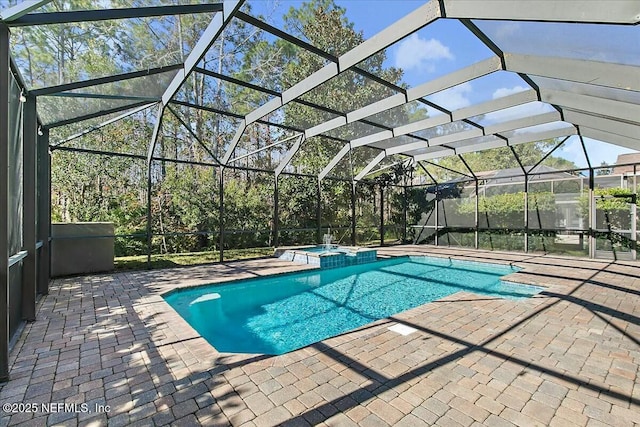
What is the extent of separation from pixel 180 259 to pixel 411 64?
27.5ft

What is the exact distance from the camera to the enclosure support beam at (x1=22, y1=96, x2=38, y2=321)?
3.99 meters

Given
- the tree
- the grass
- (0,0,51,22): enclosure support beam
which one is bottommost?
the grass

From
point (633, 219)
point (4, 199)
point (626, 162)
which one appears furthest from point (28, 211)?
point (626, 162)

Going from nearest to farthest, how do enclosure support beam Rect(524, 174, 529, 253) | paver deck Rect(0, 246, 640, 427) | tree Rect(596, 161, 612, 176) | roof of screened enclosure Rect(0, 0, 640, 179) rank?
paver deck Rect(0, 246, 640, 427), roof of screened enclosure Rect(0, 0, 640, 179), tree Rect(596, 161, 612, 176), enclosure support beam Rect(524, 174, 529, 253)

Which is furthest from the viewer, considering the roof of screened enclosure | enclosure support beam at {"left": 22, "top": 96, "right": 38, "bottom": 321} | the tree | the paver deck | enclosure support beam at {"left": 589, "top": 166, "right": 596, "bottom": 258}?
enclosure support beam at {"left": 589, "top": 166, "right": 596, "bottom": 258}

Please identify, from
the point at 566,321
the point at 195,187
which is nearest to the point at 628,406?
the point at 566,321

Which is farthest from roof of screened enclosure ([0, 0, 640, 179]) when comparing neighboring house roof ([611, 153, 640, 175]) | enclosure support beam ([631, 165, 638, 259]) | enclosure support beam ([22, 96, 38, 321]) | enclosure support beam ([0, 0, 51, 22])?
enclosure support beam ([631, 165, 638, 259])

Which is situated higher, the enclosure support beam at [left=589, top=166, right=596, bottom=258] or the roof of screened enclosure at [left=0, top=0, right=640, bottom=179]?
the roof of screened enclosure at [left=0, top=0, right=640, bottom=179]

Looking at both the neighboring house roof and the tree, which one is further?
the tree

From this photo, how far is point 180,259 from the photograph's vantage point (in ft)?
31.4

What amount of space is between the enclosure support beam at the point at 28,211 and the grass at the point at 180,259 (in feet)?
13.0

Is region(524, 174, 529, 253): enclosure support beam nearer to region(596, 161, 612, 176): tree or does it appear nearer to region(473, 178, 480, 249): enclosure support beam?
region(473, 178, 480, 249): enclosure support beam

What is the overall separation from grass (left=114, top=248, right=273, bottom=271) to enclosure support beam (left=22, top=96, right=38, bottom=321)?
3.96 m

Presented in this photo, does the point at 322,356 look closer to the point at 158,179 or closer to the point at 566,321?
the point at 566,321
